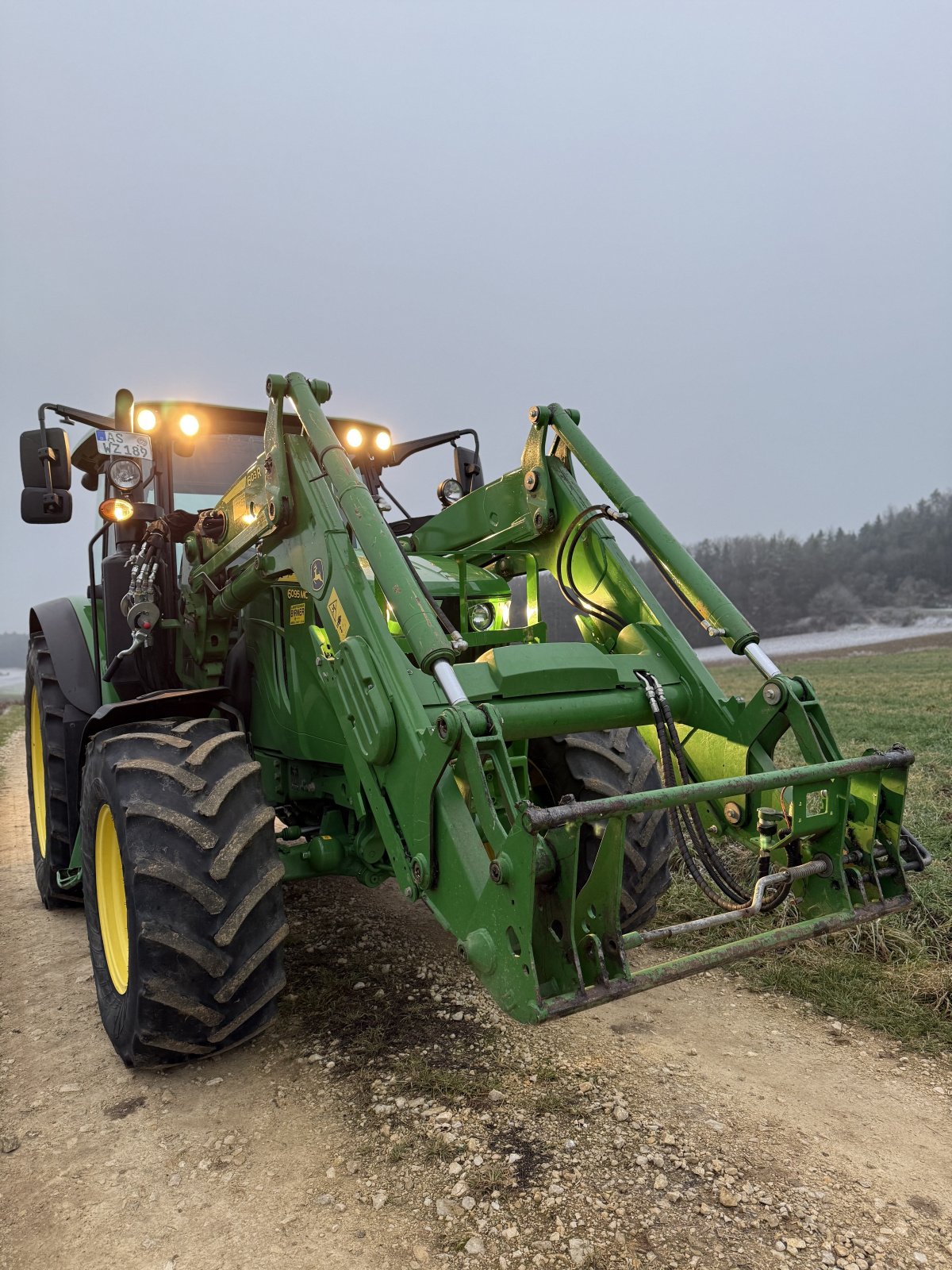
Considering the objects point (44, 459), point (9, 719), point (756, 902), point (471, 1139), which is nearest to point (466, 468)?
point (44, 459)

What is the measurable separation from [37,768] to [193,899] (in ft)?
12.0

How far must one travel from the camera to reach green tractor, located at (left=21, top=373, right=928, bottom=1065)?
247 centimetres

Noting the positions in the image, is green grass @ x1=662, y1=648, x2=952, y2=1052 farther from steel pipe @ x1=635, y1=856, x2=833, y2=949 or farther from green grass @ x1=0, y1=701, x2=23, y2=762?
green grass @ x1=0, y1=701, x2=23, y2=762

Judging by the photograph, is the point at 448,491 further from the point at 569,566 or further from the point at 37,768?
the point at 37,768

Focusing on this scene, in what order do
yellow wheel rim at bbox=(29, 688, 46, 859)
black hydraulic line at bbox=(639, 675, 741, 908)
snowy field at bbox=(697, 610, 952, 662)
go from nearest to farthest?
black hydraulic line at bbox=(639, 675, 741, 908)
yellow wheel rim at bbox=(29, 688, 46, 859)
snowy field at bbox=(697, 610, 952, 662)

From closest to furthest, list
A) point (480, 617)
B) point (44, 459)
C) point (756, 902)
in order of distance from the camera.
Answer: point (756, 902) → point (44, 459) → point (480, 617)

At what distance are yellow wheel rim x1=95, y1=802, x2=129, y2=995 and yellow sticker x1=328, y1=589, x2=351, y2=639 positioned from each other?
→ 49.7 inches

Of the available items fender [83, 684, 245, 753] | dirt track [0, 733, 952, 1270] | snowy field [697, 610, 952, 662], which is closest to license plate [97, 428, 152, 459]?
fender [83, 684, 245, 753]

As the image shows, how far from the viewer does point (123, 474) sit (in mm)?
4109

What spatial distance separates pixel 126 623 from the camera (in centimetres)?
429

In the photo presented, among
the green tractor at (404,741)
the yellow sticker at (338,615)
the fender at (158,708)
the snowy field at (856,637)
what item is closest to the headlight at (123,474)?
the green tractor at (404,741)

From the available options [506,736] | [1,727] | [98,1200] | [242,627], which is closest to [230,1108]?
[98,1200]

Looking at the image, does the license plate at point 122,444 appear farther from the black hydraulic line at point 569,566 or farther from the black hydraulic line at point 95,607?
the black hydraulic line at point 569,566

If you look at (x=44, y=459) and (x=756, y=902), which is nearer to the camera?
(x=756, y=902)
